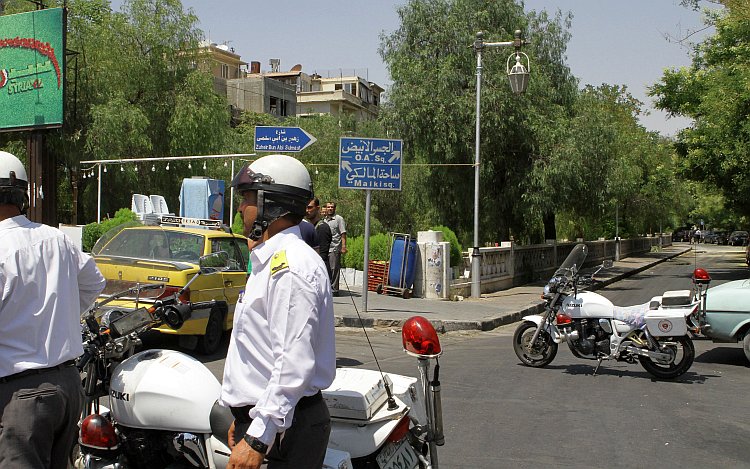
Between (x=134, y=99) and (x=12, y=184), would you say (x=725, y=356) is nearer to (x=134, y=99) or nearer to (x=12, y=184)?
(x=12, y=184)

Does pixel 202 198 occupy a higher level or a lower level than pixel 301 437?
higher

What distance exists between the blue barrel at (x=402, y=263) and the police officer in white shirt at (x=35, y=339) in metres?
14.5

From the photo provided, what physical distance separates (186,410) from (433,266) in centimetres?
1471

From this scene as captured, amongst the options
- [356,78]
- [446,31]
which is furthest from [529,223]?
[356,78]

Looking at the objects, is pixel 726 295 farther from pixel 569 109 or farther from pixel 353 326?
pixel 569 109

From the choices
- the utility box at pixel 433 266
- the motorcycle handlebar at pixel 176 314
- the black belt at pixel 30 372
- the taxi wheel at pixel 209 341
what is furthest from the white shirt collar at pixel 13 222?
the utility box at pixel 433 266

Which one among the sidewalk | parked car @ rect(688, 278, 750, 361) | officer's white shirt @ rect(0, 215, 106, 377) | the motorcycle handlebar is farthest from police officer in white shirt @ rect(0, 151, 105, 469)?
the sidewalk

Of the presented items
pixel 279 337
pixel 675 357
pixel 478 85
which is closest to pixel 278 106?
pixel 478 85

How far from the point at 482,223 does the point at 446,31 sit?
652 centimetres

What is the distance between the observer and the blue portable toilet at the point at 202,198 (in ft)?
73.8

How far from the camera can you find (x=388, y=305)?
632 inches

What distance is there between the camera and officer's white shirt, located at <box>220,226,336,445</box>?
259cm

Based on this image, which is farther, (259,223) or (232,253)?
(232,253)

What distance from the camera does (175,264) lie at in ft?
30.9
